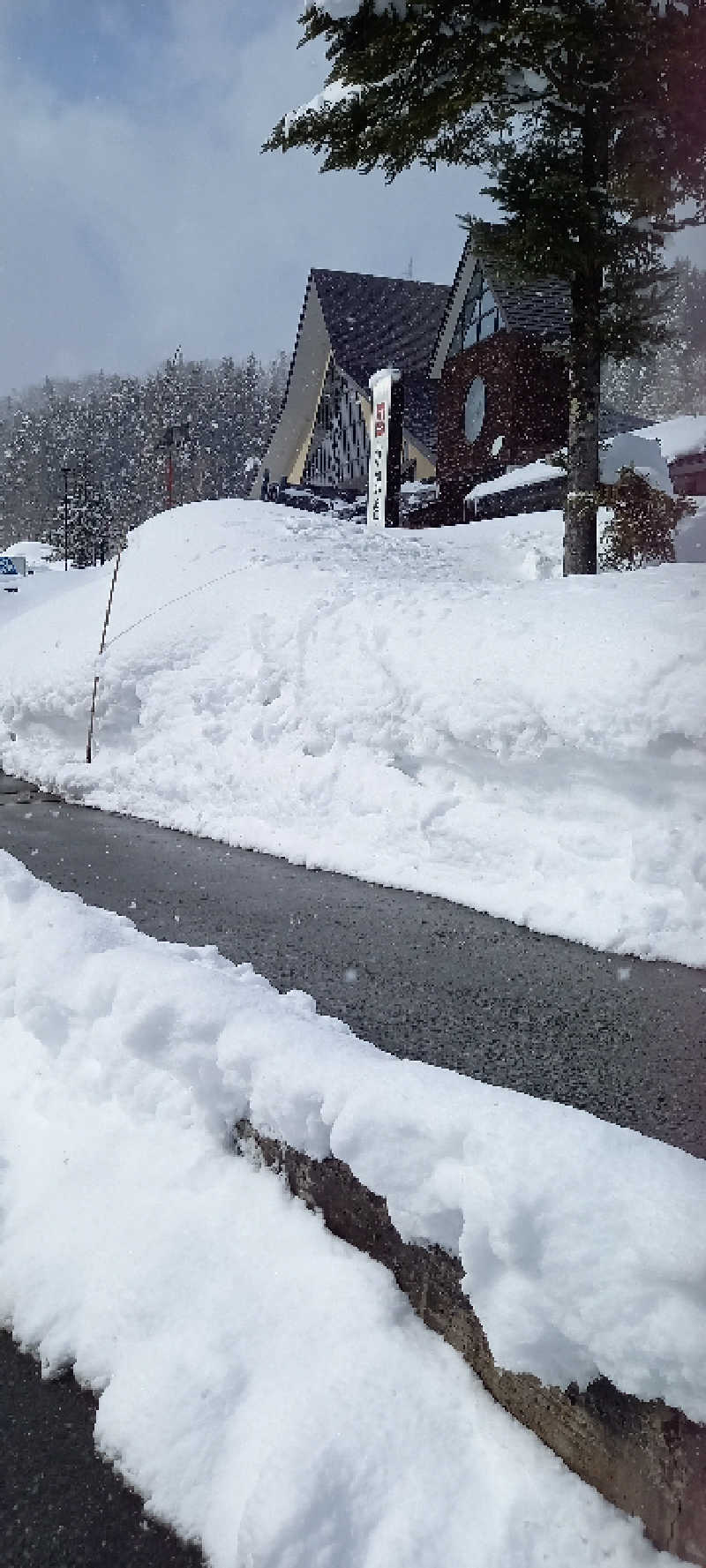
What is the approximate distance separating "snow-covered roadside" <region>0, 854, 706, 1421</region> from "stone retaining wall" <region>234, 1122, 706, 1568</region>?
0.06 meters

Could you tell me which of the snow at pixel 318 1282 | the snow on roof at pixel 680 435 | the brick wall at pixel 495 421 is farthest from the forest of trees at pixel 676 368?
the snow at pixel 318 1282

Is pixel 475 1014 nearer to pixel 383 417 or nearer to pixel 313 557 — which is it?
pixel 313 557

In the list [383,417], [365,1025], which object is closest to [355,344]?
[383,417]

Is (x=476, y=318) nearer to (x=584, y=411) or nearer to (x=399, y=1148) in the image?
(x=584, y=411)

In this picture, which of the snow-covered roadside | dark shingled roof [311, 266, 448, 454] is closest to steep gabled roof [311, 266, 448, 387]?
dark shingled roof [311, 266, 448, 454]

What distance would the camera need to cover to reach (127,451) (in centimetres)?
9594

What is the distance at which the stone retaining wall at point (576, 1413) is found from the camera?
5.78 ft

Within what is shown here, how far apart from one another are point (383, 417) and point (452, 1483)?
16442 mm

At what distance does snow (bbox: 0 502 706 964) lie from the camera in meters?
5.82

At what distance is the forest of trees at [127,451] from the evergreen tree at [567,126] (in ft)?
172

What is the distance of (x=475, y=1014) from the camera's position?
428 centimetres

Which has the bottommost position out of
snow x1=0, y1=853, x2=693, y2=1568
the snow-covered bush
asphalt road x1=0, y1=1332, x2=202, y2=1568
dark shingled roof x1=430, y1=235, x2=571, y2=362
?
asphalt road x1=0, y1=1332, x2=202, y2=1568

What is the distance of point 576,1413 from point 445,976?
2.87 meters

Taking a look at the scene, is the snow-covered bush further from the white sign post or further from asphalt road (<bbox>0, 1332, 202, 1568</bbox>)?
asphalt road (<bbox>0, 1332, 202, 1568</bbox>)
